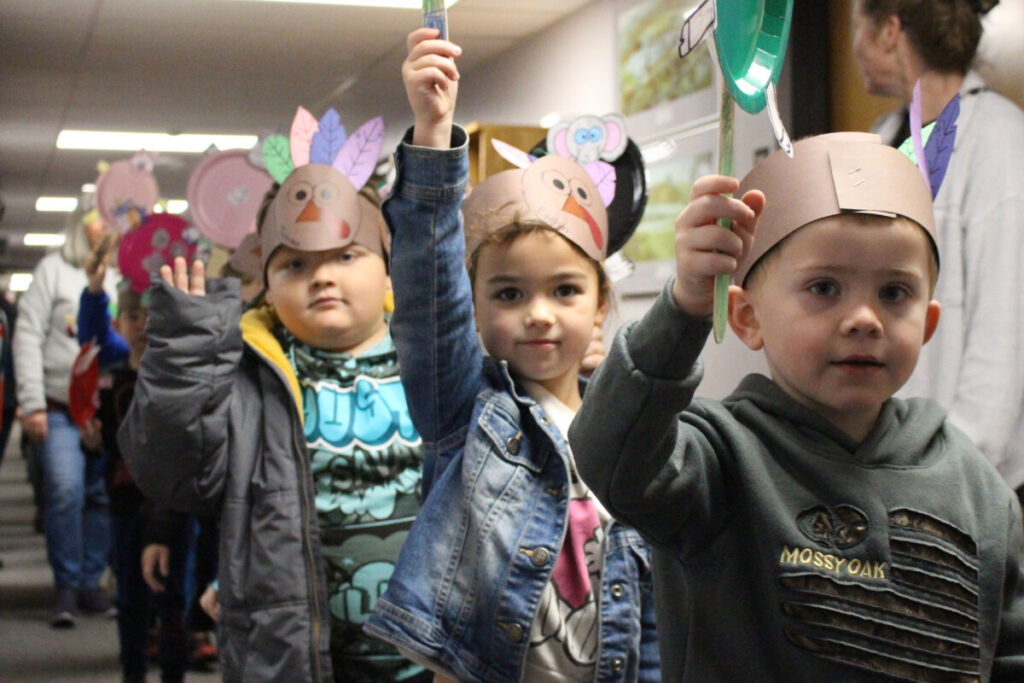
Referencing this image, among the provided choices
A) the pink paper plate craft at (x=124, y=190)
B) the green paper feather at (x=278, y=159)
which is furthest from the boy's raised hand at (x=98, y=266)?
the green paper feather at (x=278, y=159)

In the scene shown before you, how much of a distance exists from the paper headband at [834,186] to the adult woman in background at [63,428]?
12.1 feet

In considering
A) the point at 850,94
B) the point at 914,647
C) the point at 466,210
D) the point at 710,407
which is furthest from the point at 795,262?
the point at 850,94

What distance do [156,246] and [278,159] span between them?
462mm

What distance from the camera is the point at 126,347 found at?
140 inches

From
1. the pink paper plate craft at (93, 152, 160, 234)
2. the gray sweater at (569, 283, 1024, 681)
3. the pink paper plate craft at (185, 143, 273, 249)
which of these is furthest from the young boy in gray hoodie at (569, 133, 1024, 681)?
the pink paper plate craft at (93, 152, 160, 234)

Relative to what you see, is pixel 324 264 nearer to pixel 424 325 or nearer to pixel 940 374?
pixel 424 325

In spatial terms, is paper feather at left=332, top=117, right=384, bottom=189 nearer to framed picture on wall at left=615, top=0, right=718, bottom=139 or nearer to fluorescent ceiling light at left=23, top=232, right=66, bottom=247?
framed picture on wall at left=615, top=0, right=718, bottom=139

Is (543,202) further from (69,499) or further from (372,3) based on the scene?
(372,3)

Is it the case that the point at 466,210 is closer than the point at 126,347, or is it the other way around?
the point at 466,210

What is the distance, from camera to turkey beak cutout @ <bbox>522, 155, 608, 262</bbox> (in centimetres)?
144

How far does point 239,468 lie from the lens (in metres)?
1.79

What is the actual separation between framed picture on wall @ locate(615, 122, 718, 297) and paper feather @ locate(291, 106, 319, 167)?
Result: 217cm

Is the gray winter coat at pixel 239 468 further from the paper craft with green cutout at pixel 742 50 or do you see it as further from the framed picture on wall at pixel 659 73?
the framed picture on wall at pixel 659 73

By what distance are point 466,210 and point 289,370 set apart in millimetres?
484
